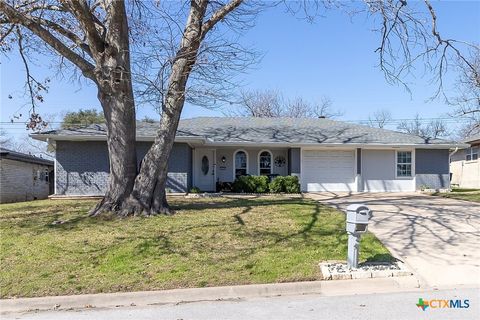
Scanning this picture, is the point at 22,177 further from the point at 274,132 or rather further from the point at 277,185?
the point at 277,185

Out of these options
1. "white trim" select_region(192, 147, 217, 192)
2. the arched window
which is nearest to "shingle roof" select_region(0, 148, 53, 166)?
"white trim" select_region(192, 147, 217, 192)

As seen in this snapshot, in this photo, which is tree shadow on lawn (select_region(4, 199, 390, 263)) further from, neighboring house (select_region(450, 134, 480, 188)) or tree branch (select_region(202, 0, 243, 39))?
neighboring house (select_region(450, 134, 480, 188))

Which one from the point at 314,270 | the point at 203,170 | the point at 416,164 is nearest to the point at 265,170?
the point at 203,170

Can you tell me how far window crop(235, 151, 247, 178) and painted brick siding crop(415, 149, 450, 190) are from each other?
877 centimetres

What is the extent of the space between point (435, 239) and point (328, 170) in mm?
12465

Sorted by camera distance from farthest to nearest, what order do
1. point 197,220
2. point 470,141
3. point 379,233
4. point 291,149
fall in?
point 470,141
point 291,149
point 197,220
point 379,233

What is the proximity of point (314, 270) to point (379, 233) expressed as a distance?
10.5 feet

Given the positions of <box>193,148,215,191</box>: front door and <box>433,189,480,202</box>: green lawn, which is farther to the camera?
<box>193,148,215,191</box>: front door

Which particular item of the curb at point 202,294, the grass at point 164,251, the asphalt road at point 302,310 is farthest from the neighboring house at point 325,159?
the asphalt road at point 302,310

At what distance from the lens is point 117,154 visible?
10898 mm

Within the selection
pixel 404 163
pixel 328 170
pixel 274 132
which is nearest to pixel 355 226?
pixel 328 170

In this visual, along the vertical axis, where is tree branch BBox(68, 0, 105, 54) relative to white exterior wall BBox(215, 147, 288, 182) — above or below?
above

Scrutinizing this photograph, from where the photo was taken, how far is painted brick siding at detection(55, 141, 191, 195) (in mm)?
18562

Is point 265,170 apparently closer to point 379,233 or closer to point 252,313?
point 379,233
